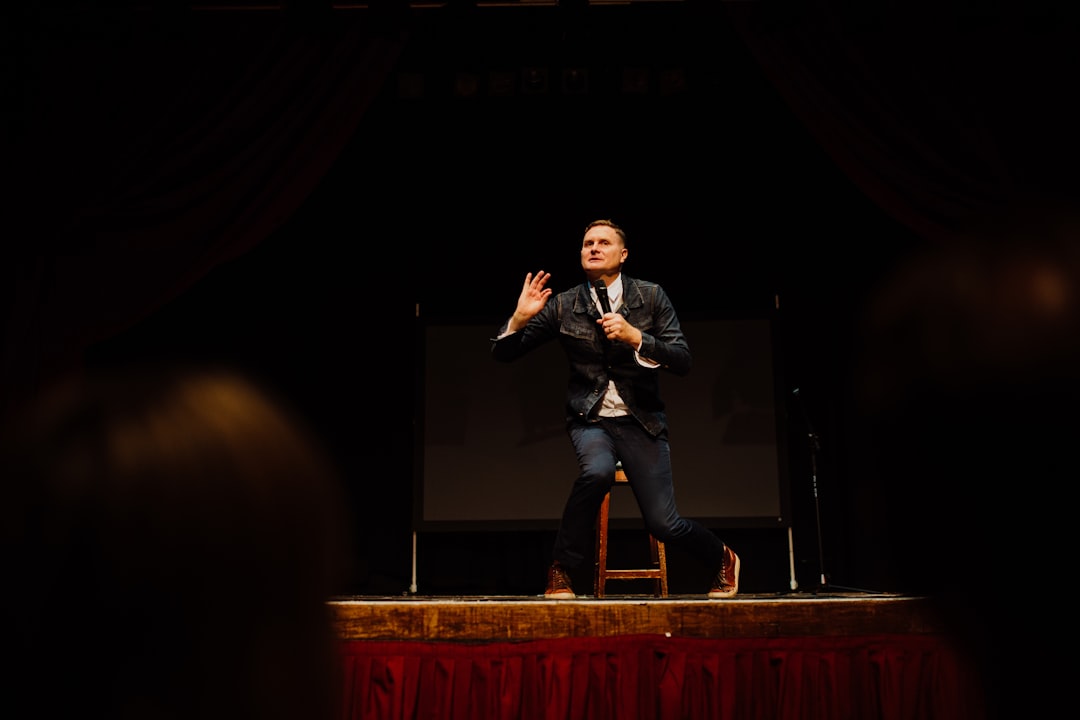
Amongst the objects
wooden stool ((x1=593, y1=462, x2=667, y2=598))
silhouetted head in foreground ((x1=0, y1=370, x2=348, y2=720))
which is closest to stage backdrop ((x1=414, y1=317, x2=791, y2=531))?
wooden stool ((x1=593, y1=462, x2=667, y2=598))

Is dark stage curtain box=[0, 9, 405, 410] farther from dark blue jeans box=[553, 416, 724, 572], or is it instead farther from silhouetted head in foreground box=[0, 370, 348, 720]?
silhouetted head in foreground box=[0, 370, 348, 720]

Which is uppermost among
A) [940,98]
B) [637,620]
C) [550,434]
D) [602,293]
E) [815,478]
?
[940,98]

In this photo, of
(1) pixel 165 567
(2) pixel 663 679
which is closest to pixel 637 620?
(2) pixel 663 679

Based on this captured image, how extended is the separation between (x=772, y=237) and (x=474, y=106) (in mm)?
2047

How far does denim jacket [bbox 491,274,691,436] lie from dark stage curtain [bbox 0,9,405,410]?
1098mm

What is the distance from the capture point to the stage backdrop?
17.7 ft

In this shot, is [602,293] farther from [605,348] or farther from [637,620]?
[637,620]

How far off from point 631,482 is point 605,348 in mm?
564

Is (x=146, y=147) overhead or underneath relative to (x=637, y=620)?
overhead

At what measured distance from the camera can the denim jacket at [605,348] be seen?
3684 millimetres

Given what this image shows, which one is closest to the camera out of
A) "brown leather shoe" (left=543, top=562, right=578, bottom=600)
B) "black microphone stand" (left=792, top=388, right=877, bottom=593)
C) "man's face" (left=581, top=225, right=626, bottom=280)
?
"brown leather shoe" (left=543, top=562, right=578, bottom=600)

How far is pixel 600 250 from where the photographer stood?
379cm

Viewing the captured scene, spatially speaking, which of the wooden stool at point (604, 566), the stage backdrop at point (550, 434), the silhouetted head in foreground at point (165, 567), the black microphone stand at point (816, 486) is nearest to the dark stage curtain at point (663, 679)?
the wooden stool at point (604, 566)

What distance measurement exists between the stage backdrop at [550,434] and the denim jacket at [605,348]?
5.70ft
